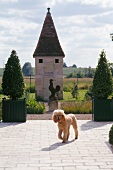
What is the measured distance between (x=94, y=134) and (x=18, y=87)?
5128 millimetres

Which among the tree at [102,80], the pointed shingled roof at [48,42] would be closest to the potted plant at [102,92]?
the tree at [102,80]

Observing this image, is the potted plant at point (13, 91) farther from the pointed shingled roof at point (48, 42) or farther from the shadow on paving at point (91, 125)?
the pointed shingled roof at point (48, 42)

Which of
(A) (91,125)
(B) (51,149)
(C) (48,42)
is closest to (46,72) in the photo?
(C) (48,42)

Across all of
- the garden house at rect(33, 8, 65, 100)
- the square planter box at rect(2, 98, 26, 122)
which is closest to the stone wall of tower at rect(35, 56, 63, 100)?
the garden house at rect(33, 8, 65, 100)

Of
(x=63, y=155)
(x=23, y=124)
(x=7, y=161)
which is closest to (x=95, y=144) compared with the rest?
(x=63, y=155)

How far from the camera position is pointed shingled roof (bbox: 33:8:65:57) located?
108 feet

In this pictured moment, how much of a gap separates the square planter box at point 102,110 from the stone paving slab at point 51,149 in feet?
5.50

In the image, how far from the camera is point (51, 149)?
11.6 m

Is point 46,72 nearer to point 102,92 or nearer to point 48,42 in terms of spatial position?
point 48,42

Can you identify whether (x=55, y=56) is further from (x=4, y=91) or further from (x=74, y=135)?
(x=74, y=135)

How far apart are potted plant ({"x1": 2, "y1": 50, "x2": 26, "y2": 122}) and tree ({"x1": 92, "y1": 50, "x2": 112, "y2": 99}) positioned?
3.49m

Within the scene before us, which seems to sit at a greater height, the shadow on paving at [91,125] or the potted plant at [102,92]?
the potted plant at [102,92]

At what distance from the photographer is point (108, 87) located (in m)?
18.4

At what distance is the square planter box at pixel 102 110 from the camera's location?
60.1 feet
